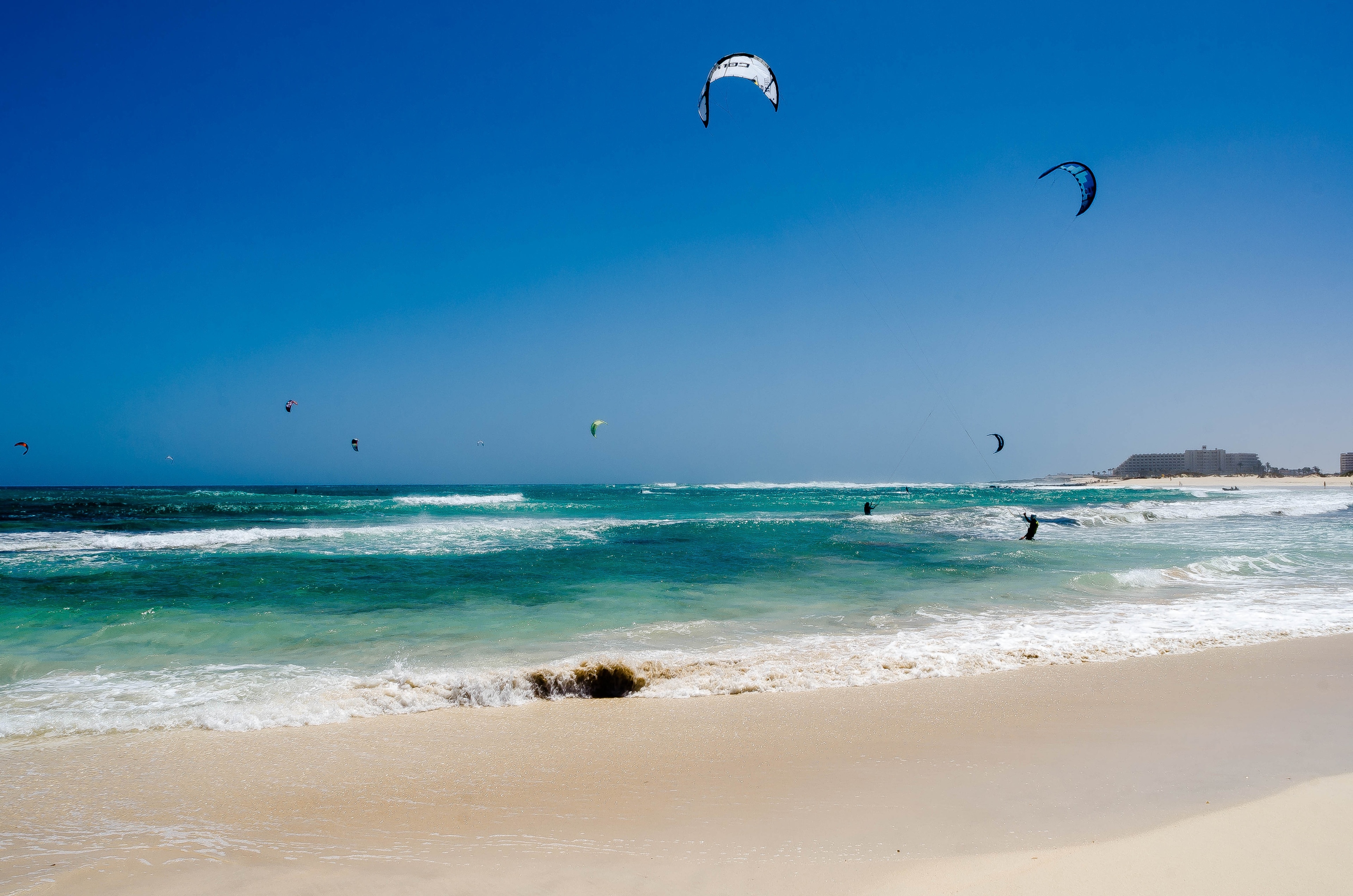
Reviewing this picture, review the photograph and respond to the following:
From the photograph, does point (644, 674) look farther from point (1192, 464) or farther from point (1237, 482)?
point (1192, 464)

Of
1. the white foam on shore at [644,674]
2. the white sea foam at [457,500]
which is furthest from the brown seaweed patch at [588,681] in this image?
the white sea foam at [457,500]

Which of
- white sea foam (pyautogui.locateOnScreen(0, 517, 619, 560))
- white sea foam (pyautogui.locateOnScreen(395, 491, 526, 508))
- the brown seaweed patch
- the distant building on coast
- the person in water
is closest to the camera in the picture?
the brown seaweed patch

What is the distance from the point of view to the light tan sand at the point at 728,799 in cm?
263

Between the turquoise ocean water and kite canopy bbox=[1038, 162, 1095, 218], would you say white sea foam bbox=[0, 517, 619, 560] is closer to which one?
the turquoise ocean water

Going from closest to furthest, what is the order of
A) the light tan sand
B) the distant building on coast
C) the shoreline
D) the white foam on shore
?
the light tan sand
the white foam on shore
the shoreline
the distant building on coast

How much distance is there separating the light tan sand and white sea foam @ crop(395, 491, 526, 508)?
118ft

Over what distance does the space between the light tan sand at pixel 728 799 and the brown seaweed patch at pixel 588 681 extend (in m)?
0.26

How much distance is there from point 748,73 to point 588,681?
10.6 m

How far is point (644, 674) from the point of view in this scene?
5.73 meters

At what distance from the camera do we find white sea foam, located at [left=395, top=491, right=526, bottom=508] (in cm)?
4112

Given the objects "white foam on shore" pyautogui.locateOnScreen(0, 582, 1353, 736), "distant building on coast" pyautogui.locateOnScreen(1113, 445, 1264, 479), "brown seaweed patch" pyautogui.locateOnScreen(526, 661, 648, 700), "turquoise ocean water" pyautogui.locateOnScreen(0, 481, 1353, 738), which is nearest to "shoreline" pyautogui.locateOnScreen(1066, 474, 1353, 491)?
"distant building on coast" pyautogui.locateOnScreen(1113, 445, 1264, 479)

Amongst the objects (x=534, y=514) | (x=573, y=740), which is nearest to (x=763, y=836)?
(x=573, y=740)

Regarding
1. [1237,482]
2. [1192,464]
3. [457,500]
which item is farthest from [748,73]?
[1192,464]

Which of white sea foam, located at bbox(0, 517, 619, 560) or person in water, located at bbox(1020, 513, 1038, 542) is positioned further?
person in water, located at bbox(1020, 513, 1038, 542)
